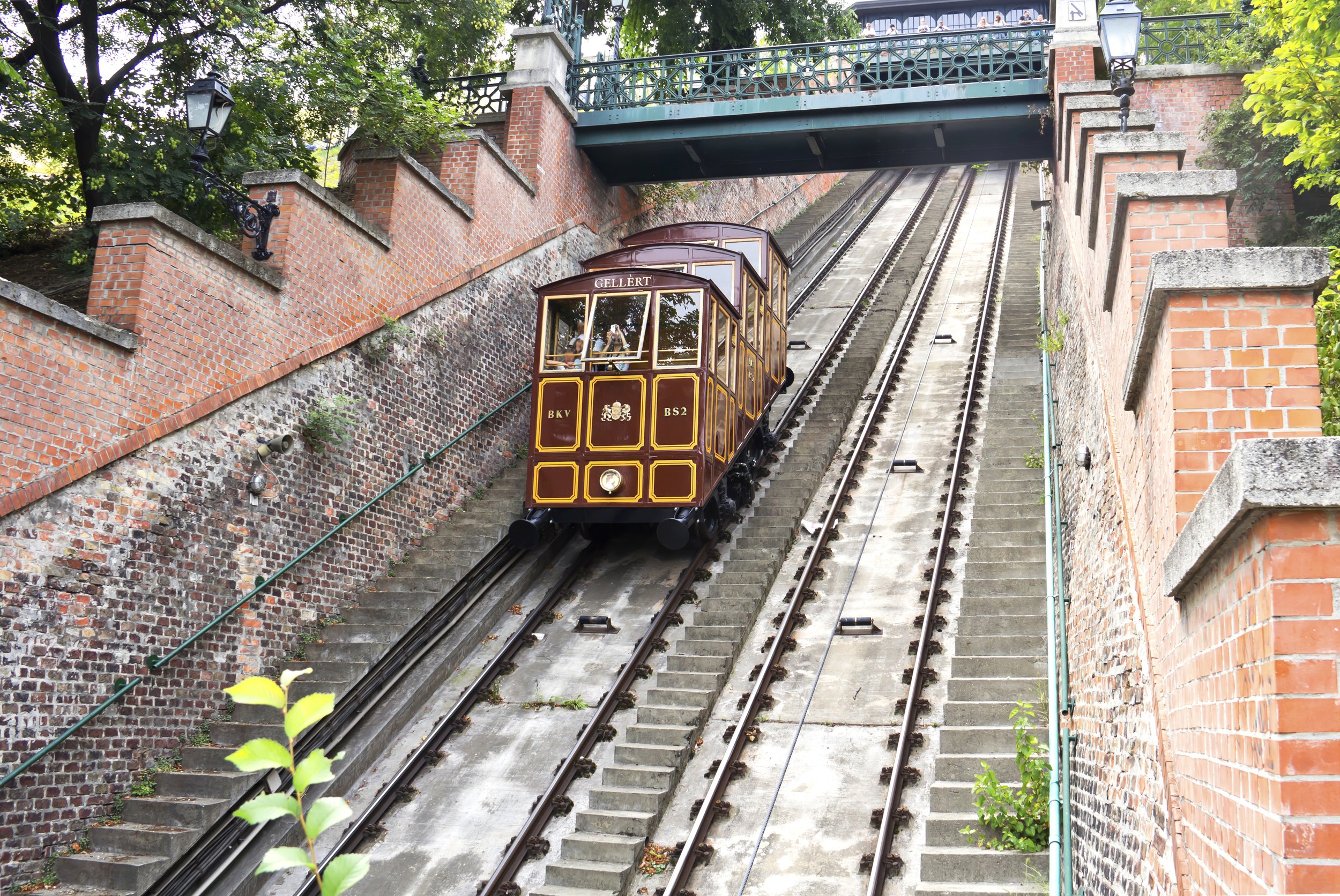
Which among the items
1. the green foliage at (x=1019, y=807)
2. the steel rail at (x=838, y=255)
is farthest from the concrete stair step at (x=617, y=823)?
the steel rail at (x=838, y=255)

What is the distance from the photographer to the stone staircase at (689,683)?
7.09m

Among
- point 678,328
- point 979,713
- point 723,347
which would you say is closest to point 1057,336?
point 723,347

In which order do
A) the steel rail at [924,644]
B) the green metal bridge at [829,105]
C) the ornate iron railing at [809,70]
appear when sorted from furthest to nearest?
the ornate iron railing at [809,70] < the green metal bridge at [829,105] < the steel rail at [924,644]

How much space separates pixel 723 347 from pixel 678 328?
839 mm

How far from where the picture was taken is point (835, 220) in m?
31.5

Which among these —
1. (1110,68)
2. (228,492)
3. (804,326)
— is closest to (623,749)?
(228,492)

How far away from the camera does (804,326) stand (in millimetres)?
20984

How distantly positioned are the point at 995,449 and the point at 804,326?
8490 millimetres

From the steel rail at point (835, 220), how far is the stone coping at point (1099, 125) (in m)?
17.6

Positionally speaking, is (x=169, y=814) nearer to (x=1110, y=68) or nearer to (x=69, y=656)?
(x=69, y=656)

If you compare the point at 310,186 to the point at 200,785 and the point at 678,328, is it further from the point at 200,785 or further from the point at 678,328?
the point at 200,785

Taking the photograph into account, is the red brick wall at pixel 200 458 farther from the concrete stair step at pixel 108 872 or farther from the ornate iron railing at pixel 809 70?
the ornate iron railing at pixel 809 70

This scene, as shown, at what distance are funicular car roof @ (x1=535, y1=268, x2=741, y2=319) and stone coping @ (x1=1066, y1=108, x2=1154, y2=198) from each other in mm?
4221

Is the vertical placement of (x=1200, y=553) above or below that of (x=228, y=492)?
below
